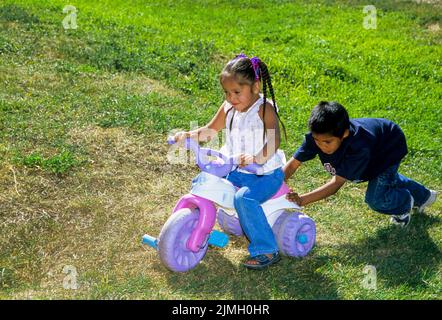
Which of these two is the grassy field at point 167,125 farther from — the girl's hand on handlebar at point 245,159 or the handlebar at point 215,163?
the girl's hand on handlebar at point 245,159

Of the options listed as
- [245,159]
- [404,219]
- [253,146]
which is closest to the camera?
[245,159]

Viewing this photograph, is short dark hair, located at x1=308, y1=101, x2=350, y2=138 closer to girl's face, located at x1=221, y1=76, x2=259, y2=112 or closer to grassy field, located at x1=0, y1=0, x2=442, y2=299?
girl's face, located at x1=221, y1=76, x2=259, y2=112

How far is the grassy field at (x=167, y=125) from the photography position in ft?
16.0

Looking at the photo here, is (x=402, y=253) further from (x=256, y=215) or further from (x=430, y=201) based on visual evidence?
(x=256, y=215)

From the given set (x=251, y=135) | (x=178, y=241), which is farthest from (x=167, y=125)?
(x=178, y=241)

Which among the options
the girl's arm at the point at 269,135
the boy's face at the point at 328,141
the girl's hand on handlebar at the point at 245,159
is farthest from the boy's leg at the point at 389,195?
the girl's hand on handlebar at the point at 245,159

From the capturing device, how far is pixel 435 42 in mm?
9773

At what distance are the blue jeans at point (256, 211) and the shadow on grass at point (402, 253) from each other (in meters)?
0.63

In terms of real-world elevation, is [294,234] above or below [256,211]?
below

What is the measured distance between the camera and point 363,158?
503 cm

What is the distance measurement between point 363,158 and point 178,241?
54.2 inches

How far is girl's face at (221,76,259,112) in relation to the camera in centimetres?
487

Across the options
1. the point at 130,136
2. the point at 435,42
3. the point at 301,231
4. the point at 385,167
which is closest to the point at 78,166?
the point at 130,136

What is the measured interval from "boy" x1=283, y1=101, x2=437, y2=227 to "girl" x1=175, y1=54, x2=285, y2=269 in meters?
0.26
